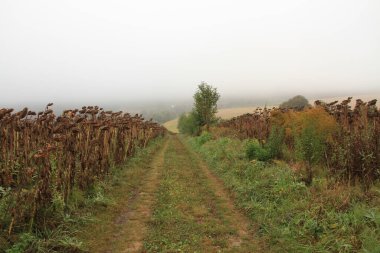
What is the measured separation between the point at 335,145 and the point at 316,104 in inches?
176

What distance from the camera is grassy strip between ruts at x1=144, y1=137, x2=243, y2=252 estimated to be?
6688mm

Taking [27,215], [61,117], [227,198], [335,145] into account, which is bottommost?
[227,198]

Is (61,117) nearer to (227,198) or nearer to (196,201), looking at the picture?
(196,201)

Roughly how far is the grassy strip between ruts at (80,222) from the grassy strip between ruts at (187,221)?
3.53 feet

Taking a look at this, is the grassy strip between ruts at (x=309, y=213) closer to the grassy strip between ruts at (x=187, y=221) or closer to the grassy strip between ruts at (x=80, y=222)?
the grassy strip between ruts at (x=187, y=221)

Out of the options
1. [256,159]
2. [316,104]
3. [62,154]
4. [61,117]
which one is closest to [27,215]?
[62,154]

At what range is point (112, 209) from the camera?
896 cm

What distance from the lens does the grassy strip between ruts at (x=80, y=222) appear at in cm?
605

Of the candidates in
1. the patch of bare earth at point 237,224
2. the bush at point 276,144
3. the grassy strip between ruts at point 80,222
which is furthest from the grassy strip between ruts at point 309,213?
the grassy strip between ruts at point 80,222

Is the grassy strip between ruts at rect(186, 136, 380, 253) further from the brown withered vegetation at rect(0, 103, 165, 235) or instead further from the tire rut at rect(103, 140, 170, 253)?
the brown withered vegetation at rect(0, 103, 165, 235)

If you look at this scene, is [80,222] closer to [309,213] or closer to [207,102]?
[309,213]

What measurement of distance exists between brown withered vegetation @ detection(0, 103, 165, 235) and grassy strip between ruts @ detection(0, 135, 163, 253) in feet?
0.99

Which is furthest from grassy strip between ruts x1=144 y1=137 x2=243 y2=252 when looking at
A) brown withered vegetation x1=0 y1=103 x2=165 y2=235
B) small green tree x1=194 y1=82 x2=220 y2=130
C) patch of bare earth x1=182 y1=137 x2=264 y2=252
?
small green tree x1=194 y1=82 x2=220 y2=130

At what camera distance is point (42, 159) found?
6996mm
